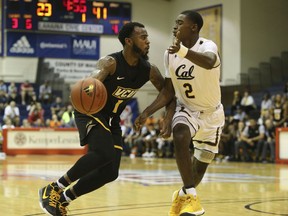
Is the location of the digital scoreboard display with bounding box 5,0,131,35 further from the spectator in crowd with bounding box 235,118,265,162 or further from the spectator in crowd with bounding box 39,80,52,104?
the spectator in crowd with bounding box 235,118,265,162

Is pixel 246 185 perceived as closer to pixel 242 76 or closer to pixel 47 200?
Result: pixel 47 200

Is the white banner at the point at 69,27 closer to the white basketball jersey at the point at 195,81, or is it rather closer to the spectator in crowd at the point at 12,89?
the spectator in crowd at the point at 12,89

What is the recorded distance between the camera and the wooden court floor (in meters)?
7.61

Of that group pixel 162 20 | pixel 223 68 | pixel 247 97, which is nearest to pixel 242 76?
pixel 223 68

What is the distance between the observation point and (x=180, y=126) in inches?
255

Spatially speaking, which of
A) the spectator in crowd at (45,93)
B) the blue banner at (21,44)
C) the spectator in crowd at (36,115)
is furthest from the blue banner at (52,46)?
the spectator in crowd at (36,115)

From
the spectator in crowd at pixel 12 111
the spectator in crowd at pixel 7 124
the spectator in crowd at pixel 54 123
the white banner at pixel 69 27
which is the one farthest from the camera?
the white banner at pixel 69 27

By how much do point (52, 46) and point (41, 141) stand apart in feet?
28.7

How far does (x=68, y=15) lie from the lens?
29.0 metres

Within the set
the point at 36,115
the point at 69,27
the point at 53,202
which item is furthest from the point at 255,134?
the point at 53,202

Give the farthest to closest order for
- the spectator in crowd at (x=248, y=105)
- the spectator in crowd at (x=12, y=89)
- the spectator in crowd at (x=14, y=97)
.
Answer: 1. the spectator in crowd at (x=12, y=89)
2. the spectator in crowd at (x=14, y=97)
3. the spectator in crowd at (x=248, y=105)

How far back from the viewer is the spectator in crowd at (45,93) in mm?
27875

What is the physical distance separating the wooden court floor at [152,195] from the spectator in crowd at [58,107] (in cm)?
1225

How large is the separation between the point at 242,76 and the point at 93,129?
862 inches
